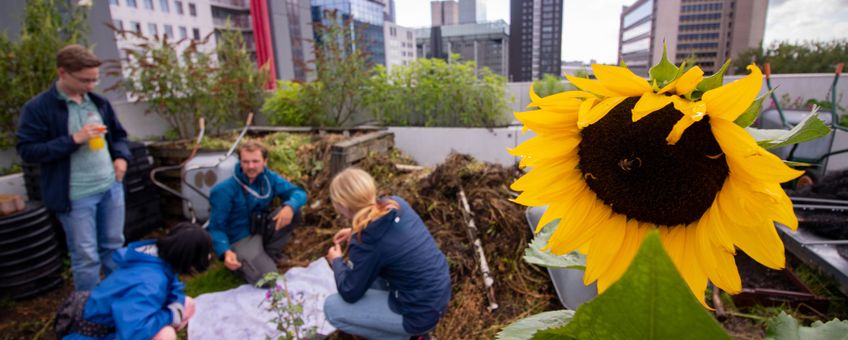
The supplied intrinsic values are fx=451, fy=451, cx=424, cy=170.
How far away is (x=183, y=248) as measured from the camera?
2635mm

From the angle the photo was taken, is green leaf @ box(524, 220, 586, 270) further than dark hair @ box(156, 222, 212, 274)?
No

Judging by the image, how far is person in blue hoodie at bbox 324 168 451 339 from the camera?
106 inches

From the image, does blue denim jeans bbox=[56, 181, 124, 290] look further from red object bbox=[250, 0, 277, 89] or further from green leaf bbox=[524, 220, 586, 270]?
red object bbox=[250, 0, 277, 89]

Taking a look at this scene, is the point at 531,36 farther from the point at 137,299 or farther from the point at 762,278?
the point at 137,299

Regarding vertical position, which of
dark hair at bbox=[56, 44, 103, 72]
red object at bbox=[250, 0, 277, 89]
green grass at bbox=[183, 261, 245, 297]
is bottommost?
green grass at bbox=[183, 261, 245, 297]

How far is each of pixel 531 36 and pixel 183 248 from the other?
20003mm

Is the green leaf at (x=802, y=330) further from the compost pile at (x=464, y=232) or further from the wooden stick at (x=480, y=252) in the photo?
the wooden stick at (x=480, y=252)

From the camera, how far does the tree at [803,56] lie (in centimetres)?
1316

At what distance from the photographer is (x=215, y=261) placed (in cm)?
444

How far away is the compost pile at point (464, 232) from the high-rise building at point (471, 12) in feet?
84.9

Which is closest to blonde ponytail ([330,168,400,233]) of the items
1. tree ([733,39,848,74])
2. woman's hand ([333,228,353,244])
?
woman's hand ([333,228,353,244])

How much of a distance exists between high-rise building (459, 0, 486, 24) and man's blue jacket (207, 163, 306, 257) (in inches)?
1051

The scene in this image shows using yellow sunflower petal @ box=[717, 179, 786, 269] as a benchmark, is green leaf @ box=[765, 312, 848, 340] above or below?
below

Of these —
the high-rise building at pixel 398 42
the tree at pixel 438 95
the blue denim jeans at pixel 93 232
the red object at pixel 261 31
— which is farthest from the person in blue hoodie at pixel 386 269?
the high-rise building at pixel 398 42
